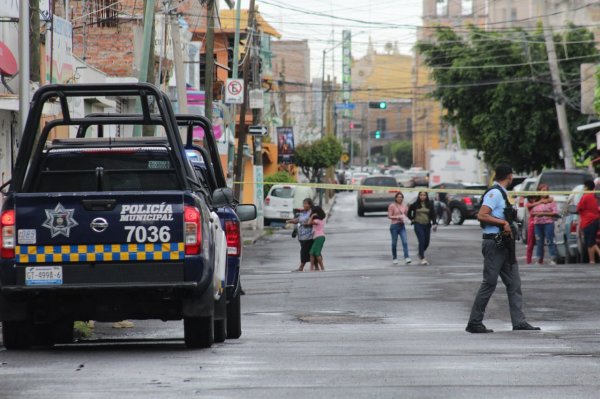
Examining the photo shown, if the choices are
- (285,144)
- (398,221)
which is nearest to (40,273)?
(398,221)

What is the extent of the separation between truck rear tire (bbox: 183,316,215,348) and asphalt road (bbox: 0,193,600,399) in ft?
0.50

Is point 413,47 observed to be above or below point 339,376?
above

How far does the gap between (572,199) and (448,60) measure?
3018 cm

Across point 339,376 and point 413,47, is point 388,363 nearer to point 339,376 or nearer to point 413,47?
point 339,376

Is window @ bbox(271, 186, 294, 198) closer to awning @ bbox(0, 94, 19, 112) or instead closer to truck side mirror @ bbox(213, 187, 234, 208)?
awning @ bbox(0, 94, 19, 112)

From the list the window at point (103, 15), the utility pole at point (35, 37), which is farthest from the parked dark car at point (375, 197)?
the utility pole at point (35, 37)

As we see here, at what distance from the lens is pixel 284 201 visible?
54.7 meters

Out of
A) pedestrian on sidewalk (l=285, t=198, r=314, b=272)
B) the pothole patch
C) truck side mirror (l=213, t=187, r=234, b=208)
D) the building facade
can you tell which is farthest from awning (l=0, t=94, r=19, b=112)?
the building facade

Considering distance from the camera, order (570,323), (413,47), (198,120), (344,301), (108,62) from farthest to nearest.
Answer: (413,47), (108,62), (344,301), (570,323), (198,120)

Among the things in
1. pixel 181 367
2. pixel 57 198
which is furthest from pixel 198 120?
pixel 181 367

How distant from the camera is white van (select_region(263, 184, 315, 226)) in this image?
54.6 metres

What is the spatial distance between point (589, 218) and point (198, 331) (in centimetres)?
1797

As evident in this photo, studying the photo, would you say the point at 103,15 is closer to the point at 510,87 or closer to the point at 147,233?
the point at 510,87

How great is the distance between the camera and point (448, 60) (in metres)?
59.2
